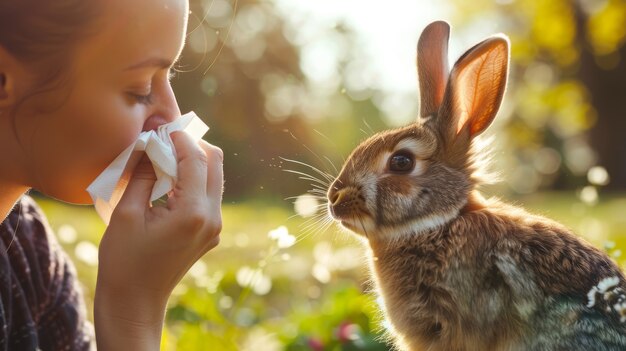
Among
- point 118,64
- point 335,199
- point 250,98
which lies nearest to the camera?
point 118,64

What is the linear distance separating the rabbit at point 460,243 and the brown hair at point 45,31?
0.89 meters

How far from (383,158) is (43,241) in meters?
1.30

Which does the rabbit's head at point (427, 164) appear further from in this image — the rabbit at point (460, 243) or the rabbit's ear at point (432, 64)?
the rabbit's ear at point (432, 64)

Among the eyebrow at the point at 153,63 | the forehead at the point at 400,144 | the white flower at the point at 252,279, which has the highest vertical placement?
the eyebrow at the point at 153,63

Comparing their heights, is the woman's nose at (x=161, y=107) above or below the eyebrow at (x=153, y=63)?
below

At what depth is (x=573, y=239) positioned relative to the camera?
195cm

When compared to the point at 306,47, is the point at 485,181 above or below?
below

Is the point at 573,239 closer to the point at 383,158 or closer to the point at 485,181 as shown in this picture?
the point at 485,181

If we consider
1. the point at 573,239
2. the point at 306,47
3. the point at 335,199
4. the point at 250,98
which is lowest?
the point at 573,239

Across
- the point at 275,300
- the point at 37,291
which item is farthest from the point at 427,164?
the point at 275,300

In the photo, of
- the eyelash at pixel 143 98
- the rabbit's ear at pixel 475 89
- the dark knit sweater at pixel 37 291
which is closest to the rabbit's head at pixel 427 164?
the rabbit's ear at pixel 475 89

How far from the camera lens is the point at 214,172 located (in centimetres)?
197

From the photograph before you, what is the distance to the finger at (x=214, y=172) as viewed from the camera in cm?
195

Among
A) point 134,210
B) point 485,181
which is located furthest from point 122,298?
point 485,181
